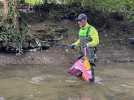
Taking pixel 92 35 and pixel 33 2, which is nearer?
pixel 92 35

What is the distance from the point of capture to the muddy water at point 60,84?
10.4 m

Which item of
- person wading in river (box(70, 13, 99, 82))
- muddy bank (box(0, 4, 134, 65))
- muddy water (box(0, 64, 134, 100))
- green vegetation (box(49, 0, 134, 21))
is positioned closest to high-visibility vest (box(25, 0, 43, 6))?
muddy bank (box(0, 4, 134, 65))

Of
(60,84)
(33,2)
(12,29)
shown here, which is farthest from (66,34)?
(60,84)

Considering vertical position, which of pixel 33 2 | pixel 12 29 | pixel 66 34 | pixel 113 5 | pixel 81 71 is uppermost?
pixel 33 2

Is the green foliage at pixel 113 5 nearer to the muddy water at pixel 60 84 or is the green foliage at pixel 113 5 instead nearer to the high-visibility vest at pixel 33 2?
the high-visibility vest at pixel 33 2

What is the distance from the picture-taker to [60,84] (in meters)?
11.7

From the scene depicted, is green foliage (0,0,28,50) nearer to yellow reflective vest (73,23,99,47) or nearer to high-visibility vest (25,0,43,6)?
high-visibility vest (25,0,43,6)

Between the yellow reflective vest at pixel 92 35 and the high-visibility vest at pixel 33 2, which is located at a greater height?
the high-visibility vest at pixel 33 2

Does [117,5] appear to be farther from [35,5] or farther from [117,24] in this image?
[35,5]

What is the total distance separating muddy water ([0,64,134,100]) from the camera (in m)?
10.4

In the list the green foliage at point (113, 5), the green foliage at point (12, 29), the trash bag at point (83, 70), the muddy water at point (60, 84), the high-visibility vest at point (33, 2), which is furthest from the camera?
the green foliage at point (113, 5)

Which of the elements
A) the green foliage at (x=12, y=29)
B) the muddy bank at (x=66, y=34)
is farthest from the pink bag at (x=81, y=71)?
the green foliage at (x=12, y=29)

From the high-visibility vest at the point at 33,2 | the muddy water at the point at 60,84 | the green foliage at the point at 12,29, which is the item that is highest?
the high-visibility vest at the point at 33,2

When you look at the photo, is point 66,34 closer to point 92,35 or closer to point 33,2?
point 33,2
